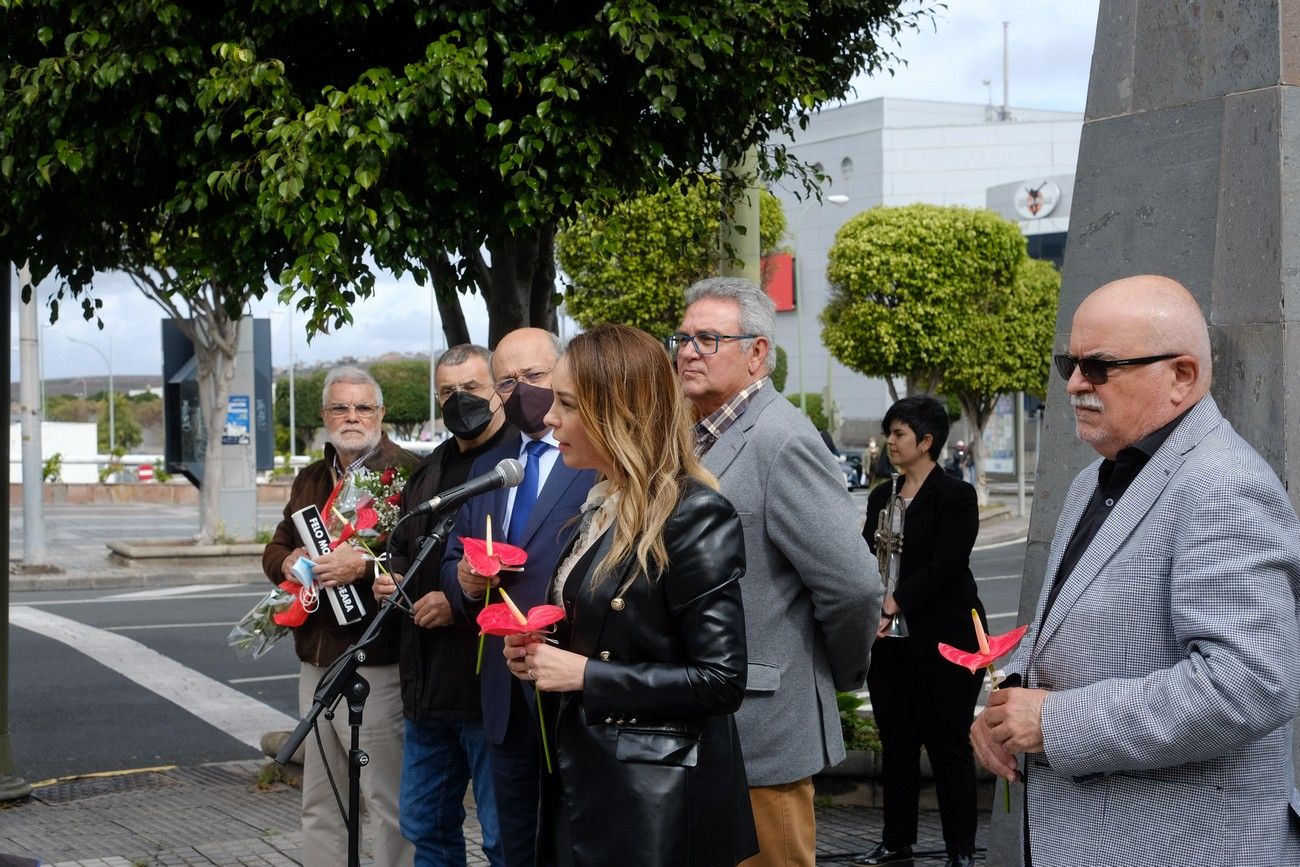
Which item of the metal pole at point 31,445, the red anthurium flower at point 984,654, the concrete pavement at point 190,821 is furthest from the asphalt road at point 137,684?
the red anthurium flower at point 984,654

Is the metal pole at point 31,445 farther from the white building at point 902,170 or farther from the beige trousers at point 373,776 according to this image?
the white building at point 902,170

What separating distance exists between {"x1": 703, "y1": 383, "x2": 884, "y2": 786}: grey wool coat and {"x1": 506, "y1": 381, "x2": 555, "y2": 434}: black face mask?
2.76ft

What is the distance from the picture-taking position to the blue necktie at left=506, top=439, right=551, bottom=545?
4.39 meters

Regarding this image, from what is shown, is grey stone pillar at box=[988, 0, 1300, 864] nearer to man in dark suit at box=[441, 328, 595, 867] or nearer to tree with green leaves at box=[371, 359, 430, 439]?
man in dark suit at box=[441, 328, 595, 867]

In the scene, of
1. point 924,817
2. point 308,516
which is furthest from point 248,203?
point 924,817

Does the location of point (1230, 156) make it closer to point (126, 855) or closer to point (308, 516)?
point (308, 516)

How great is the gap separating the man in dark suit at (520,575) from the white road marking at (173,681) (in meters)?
5.26

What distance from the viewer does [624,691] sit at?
289cm

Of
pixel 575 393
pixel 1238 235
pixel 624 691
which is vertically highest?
pixel 1238 235

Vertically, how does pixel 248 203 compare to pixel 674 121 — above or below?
below

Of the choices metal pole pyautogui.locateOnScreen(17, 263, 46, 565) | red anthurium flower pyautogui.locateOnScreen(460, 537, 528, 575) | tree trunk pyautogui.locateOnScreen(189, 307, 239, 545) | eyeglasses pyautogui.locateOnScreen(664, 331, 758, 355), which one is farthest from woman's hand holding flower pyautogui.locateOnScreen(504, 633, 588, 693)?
tree trunk pyautogui.locateOnScreen(189, 307, 239, 545)

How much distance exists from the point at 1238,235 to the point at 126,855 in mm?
5132

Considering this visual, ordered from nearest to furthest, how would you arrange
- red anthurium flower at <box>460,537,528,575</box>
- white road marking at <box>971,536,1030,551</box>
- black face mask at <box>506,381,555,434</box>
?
red anthurium flower at <box>460,537,528,575</box> < black face mask at <box>506,381,555,434</box> < white road marking at <box>971,536,1030,551</box>

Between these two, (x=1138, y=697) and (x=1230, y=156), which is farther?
(x=1230, y=156)
